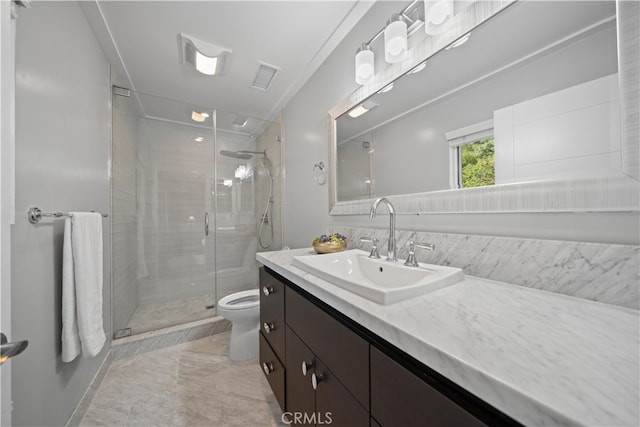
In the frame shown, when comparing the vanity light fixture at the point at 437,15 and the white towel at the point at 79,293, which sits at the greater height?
the vanity light fixture at the point at 437,15

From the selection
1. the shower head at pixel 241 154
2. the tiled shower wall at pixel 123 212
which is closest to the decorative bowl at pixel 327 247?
A: the tiled shower wall at pixel 123 212

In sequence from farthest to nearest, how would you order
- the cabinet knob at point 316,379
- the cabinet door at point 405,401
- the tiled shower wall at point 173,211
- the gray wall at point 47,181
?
1. the tiled shower wall at point 173,211
2. the gray wall at point 47,181
3. the cabinet knob at point 316,379
4. the cabinet door at point 405,401

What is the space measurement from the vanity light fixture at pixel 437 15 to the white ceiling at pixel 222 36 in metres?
0.61

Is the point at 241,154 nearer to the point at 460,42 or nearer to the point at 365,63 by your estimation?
the point at 365,63

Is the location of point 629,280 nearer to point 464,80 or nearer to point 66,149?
point 464,80

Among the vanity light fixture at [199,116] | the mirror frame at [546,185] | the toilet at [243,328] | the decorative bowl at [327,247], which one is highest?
the vanity light fixture at [199,116]

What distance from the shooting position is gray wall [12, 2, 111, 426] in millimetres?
829

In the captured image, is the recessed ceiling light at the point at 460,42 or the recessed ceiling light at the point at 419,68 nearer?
the recessed ceiling light at the point at 460,42

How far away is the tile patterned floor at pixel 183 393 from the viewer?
47.8 inches

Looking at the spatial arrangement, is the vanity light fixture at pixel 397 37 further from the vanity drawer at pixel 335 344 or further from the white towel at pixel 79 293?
the white towel at pixel 79 293

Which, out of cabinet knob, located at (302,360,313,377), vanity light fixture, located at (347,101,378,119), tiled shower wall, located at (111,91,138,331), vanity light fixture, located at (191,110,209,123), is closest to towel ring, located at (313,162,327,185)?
vanity light fixture, located at (347,101,378,119)

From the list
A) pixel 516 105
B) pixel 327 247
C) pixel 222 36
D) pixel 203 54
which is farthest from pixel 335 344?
pixel 203 54

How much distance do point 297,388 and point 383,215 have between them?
2.87 ft

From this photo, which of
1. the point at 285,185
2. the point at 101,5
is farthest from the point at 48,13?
the point at 285,185
